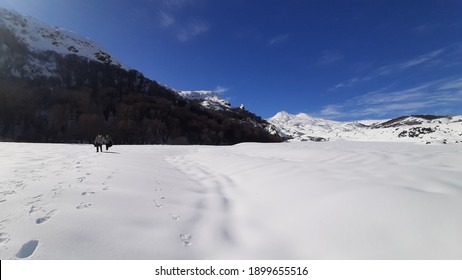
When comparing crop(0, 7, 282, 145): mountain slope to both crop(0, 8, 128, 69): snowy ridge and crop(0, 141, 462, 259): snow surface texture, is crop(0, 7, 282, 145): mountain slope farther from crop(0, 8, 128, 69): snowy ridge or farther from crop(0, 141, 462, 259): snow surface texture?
crop(0, 141, 462, 259): snow surface texture

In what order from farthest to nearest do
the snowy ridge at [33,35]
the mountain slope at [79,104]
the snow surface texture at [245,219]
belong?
1. the snowy ridge at [33,35]
2. the mountain slope at [79,104]
3. the snow surface texture at [245,219]

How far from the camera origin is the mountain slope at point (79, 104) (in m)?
93.0

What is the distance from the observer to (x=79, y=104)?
363 ft

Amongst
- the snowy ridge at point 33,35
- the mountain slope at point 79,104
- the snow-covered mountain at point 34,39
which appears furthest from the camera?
the snowy ridge at point 33,35

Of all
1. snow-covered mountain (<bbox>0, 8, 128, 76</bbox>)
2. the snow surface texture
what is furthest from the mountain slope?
the snow surface texture

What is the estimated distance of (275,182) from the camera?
7125mm

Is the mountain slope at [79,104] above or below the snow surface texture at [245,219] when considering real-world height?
above

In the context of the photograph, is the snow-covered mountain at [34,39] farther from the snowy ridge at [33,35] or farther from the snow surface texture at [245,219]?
the snow surface texture at [245,219]

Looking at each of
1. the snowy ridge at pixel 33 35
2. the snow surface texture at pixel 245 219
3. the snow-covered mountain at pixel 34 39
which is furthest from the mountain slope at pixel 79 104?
the snow surface texture at pixel 245 219

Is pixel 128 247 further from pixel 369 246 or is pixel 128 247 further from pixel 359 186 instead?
pixel 359 186

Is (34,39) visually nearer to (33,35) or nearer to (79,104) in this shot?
(33,35)

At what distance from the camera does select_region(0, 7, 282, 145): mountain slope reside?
93.0 metres
